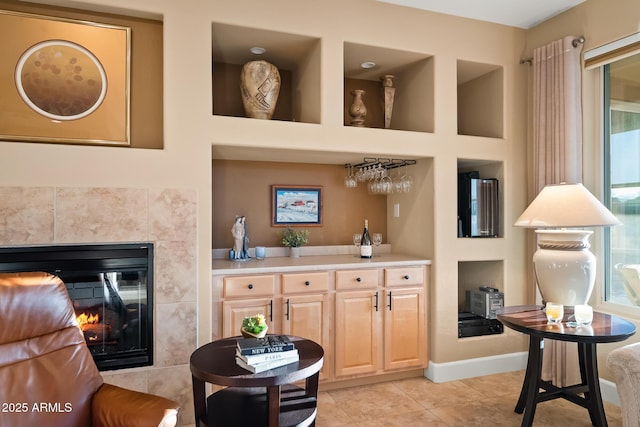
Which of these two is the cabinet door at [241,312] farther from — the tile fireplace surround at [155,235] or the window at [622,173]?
the window at [622,173]

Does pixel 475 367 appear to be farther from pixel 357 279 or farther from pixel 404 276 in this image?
pixel 357 279

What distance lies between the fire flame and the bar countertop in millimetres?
730

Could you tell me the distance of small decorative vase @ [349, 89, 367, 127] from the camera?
341 cm

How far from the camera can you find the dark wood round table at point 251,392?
5.65 feet

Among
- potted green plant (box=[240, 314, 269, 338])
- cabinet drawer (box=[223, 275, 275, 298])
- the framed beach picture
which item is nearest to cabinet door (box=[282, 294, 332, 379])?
cabinet drawer (box=[223, 275, 275, 298])

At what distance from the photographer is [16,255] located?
225 centimetres

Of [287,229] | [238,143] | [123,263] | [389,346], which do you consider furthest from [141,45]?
[389,346]

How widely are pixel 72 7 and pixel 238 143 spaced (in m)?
1.27

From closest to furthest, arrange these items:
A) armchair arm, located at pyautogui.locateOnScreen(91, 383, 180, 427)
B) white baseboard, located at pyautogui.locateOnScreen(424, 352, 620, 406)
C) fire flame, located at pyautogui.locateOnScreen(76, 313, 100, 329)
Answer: armchair arm, located at pyautogui.locateOnScreen(91, 383, 180, 427) → fire flame, located at pyautogui.locateOnScreen(76, 313, 100, 329) → white baseboard, located at pyautogui.locateOnScreen(424, 352, 620, 406)

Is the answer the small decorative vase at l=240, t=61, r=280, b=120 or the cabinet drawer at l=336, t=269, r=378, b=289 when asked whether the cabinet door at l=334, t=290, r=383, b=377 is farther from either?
the small decorative vase at l=240, t=61, r=280, b=120

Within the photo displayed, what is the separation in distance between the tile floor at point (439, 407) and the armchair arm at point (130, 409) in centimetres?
130

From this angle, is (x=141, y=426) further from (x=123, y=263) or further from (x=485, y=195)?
(x=485, y=195)

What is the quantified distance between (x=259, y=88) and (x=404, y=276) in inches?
70.4

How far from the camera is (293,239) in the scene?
3.44 metres
